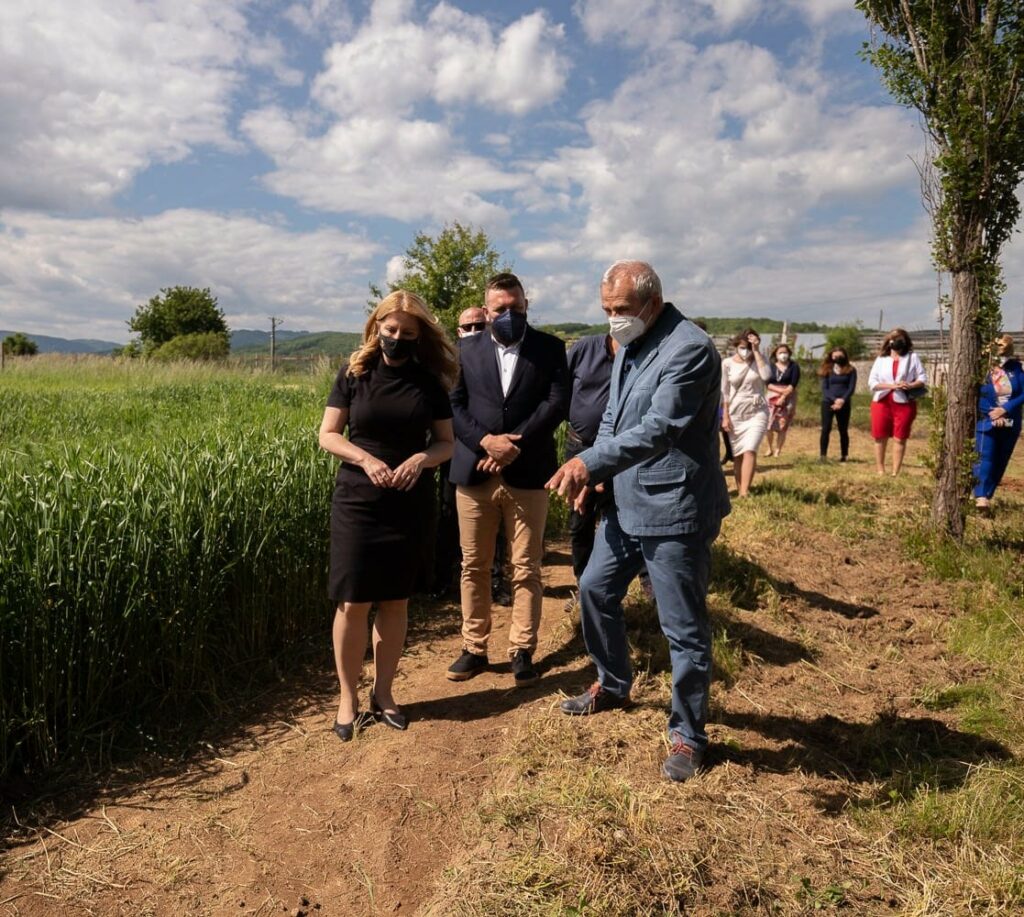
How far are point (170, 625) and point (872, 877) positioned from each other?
119 inches

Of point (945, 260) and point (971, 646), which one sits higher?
point (945, 260)

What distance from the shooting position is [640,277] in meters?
2.83

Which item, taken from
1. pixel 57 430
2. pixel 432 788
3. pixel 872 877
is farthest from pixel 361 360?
pixel 57 430

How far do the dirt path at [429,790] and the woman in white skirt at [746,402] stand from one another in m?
2.92

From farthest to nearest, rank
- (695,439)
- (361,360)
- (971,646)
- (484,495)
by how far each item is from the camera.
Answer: (971,646), (484,495), (361,360), (695,439)

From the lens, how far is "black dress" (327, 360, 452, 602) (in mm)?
3227

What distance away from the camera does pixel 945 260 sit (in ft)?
18.2

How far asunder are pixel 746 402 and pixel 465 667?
437 centimetres

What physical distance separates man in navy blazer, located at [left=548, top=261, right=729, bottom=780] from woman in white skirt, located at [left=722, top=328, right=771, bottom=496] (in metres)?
4.39

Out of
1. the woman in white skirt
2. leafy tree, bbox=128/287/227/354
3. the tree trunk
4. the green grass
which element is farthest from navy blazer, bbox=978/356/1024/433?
leafy tree, bbox=128/287/227/354

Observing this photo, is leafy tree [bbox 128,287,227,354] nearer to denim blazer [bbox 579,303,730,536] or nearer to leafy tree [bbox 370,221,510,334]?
leafy tree [bbox 370,221,510,334]

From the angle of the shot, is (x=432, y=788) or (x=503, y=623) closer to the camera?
(x=432, y=788)

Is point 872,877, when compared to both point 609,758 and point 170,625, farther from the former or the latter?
point 170,625

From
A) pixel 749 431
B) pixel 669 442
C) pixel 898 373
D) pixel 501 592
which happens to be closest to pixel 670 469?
pixel 669 442
